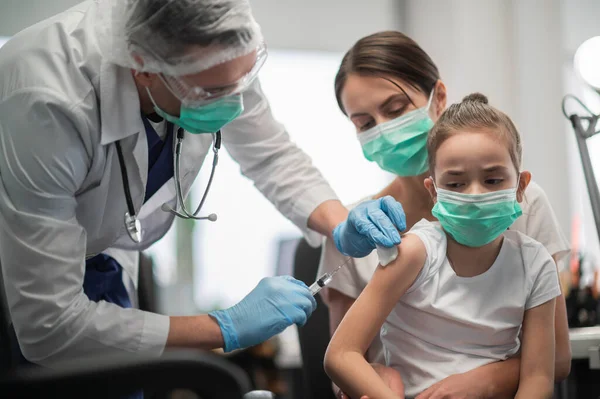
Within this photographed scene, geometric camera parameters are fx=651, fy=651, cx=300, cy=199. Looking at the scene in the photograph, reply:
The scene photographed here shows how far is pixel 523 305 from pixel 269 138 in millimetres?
845

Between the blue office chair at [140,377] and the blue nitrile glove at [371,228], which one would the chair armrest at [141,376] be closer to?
the blue office chair at [140,377]

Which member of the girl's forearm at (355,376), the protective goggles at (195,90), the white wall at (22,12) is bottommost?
the girl's forearm at (355,376)

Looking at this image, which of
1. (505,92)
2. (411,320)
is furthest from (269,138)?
(505,92)

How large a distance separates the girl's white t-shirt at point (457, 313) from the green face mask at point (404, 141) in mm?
264

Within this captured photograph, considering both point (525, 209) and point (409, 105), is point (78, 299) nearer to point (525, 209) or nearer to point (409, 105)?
point (409, 105)

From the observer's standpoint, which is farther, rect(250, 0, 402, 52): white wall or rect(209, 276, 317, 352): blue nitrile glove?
rect(250, 0, 402, 52): white wall

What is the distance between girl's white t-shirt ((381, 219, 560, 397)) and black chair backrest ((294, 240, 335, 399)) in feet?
2.03

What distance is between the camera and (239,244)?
156 inches

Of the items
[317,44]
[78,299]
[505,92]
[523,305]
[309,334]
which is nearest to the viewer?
[78,299]

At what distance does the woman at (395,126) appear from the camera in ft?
5.61

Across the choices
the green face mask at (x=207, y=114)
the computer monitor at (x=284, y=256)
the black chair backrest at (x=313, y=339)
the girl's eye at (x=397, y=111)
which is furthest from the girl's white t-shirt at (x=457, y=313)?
the computer monitor at (x=284, y=256)

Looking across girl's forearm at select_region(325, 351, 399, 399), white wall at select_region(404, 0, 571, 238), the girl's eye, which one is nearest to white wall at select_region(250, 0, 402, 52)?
white wall at select_region(404, 0, 571, 238)

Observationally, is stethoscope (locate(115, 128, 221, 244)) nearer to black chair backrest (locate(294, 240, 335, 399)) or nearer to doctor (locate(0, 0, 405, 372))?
doctor (locate(0, 0, 405, 372))

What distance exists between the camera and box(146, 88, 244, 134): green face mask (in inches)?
55.6
